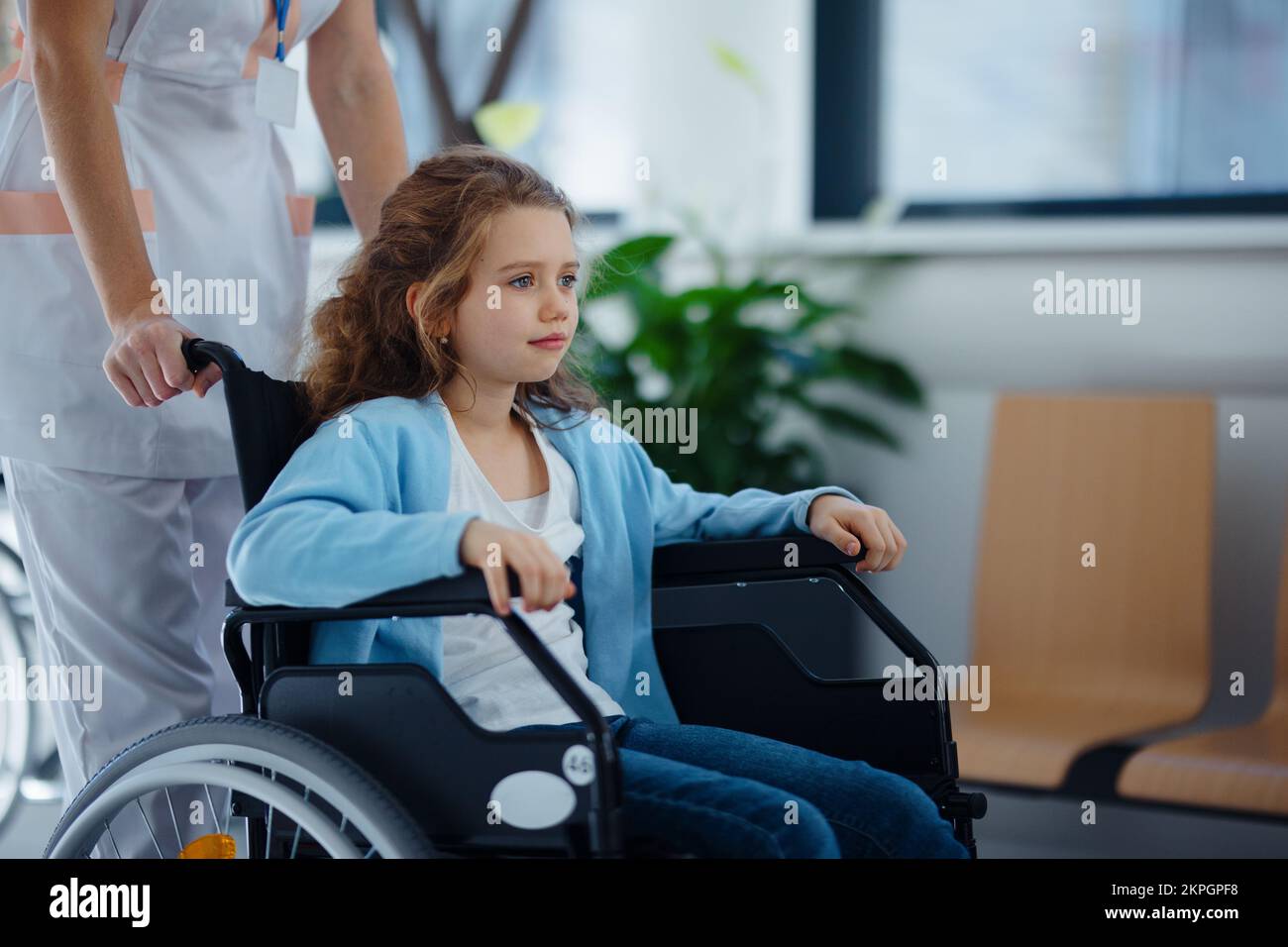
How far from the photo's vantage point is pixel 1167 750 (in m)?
1.88

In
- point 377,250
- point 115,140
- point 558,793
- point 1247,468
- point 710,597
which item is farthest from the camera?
point 710,597

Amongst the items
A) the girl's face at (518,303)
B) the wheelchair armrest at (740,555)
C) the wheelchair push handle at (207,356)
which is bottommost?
the wheelchair armrest at (740,555)

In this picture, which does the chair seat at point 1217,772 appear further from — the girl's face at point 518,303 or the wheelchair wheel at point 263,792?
the wheelchair wheel at point 263,792

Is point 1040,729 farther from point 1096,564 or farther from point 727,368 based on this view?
point 727,368

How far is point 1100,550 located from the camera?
2.22 metres

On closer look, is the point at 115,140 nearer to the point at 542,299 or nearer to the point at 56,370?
the point at 56,370

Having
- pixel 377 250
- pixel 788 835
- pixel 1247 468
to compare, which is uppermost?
pixel 377 250

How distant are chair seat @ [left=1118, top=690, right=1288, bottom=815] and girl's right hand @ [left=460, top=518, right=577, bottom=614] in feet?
3.85

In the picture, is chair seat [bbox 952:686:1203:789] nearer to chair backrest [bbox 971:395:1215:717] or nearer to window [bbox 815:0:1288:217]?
chair backrest [bbox 971:395:1215:717]

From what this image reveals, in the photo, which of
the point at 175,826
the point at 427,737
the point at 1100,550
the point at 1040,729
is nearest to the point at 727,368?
the point at 1100,550

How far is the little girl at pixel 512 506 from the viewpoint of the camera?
42.6 inches

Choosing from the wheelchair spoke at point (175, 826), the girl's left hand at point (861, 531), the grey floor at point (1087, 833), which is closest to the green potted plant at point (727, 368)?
the grey floor at point (1087, 833)
